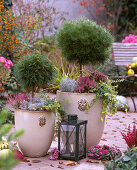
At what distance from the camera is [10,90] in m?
5.79

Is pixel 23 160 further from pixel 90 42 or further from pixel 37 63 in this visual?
pixel 90 42

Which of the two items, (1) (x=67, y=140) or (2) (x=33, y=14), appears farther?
(2) (x=33, y=14)

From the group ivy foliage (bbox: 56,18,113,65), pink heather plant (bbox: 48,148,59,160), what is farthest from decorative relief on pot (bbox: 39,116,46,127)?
ivy foliage (bbox: 56,18,113,65)

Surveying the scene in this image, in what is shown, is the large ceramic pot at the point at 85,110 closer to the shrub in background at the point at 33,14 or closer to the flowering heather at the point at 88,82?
the flowering heather at the point at 88,82

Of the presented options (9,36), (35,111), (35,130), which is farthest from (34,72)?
(9,36)

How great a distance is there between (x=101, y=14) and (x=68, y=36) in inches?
306

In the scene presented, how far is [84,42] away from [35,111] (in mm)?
970

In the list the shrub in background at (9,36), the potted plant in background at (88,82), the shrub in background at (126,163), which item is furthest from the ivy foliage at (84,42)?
the shrub in background at (9,36)

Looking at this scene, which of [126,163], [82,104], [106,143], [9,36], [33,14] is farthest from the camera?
[33,14]

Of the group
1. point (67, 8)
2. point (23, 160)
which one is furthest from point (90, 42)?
point (67, 8)

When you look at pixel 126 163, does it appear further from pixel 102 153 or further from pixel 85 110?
pixel 85 110

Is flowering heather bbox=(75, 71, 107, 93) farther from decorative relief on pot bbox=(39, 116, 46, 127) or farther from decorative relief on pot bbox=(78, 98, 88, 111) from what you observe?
decorative relief on pot bbox=(39, 116, 46, 127)

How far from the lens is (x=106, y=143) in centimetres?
369

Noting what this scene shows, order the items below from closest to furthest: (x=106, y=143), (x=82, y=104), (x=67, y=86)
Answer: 1. (x=82, y=104)
2. (x=67, y=86)
3. (x=106, y=143)
